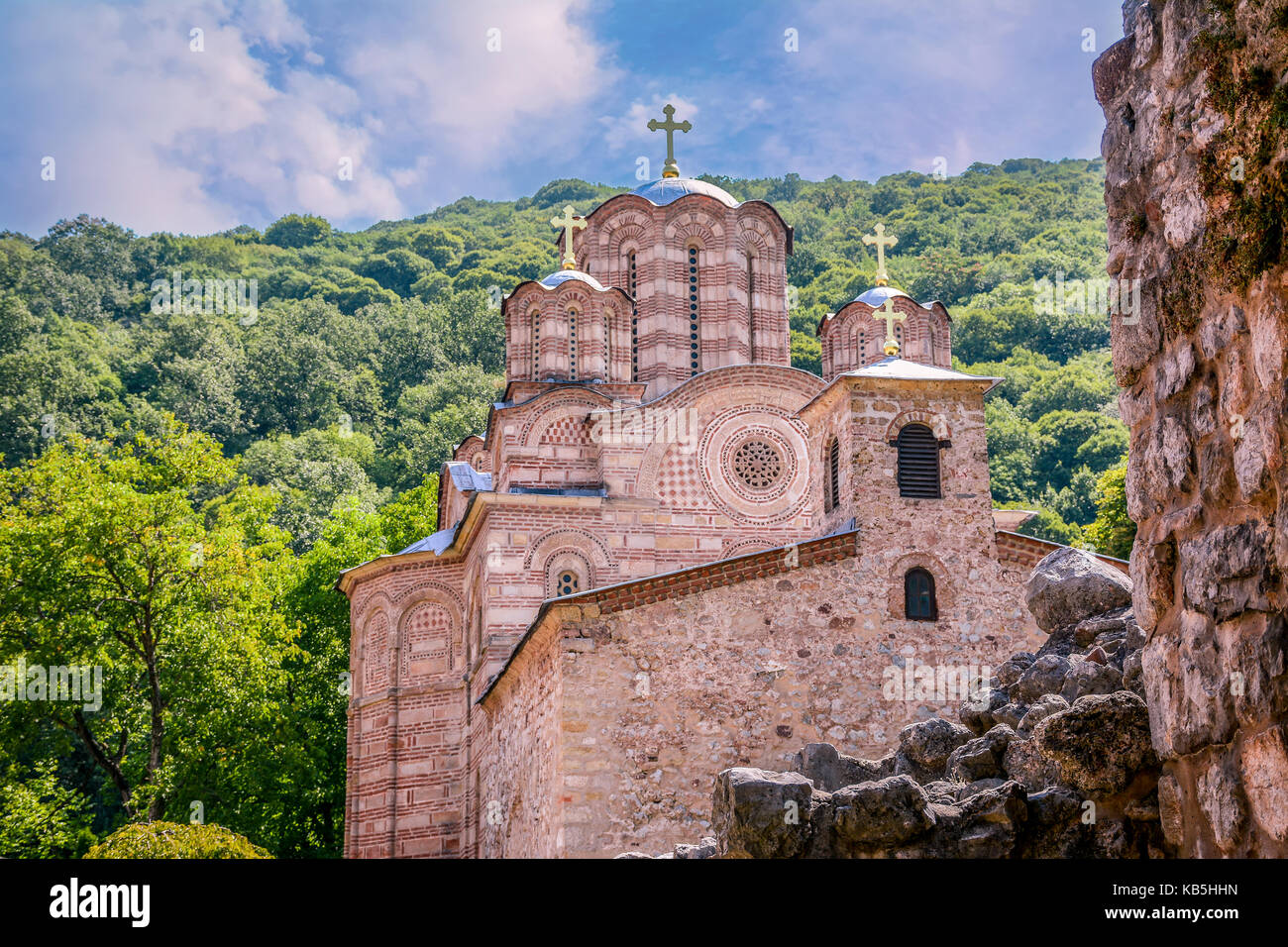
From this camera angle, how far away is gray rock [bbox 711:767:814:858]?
320 inches

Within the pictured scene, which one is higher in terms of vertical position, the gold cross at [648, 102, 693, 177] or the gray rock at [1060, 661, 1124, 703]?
the gold cross at [648, 102, 693, 177]

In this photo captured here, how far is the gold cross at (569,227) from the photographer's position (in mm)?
24828

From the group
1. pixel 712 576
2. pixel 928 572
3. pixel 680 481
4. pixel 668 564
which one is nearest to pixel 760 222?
pixel 680 481

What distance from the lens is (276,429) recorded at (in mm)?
55031

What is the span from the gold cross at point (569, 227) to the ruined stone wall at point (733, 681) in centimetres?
1137

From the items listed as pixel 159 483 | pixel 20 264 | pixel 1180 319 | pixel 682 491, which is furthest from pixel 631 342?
pixel 20 264

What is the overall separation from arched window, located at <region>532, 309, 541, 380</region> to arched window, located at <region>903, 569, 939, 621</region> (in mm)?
10129

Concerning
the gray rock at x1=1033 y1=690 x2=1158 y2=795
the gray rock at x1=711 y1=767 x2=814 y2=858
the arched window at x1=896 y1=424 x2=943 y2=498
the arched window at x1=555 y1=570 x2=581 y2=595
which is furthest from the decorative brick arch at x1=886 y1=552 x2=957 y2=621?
the gray rock at x1=1033 y1=690 x2=1158 y2=795

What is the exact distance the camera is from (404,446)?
5228 centimetres

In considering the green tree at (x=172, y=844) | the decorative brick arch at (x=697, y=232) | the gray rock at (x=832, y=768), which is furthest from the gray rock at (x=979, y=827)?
the decorative brick arch at (x=697, y=232)

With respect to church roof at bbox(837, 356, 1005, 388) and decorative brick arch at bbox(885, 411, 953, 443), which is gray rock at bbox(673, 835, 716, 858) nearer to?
decorative brick arch at bbox(885, 411, 953, 443)

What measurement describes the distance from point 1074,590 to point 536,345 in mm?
14853
